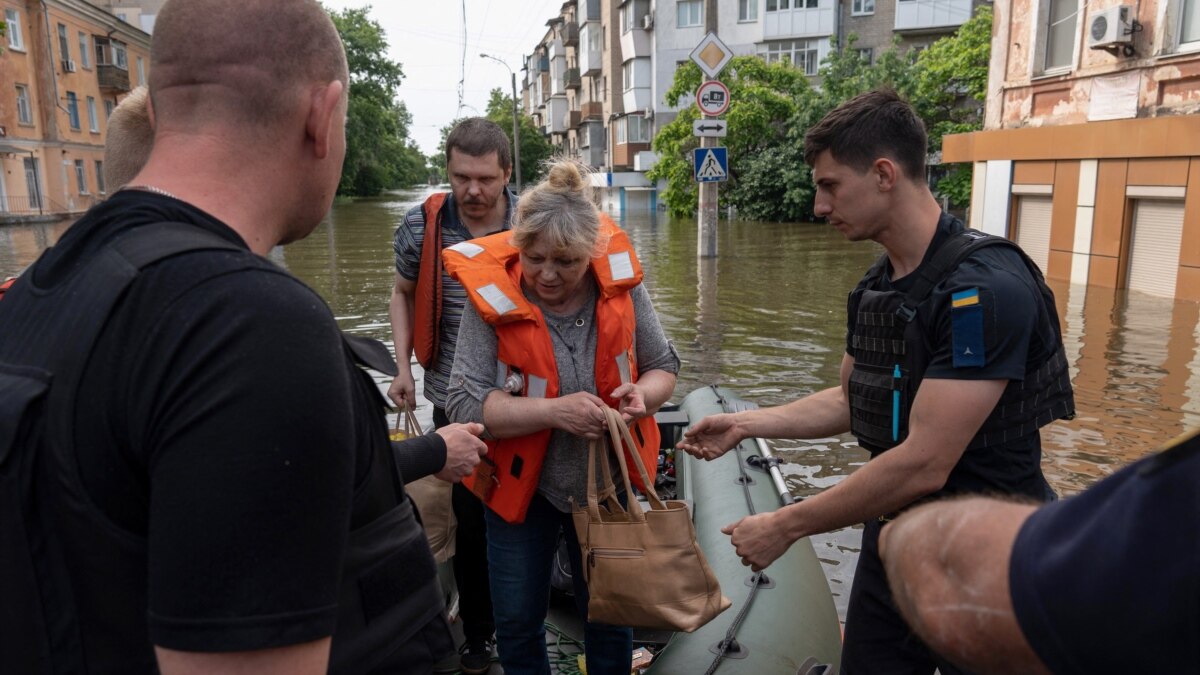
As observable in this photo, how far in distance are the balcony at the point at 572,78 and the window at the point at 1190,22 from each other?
48.4m

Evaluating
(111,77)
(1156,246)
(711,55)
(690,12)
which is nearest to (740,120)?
(690,12)

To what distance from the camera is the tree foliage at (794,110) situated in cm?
2492

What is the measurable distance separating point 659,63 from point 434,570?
37967 millimetres

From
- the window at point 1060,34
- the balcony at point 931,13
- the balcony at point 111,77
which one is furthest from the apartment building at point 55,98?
the balcony at point 931,13

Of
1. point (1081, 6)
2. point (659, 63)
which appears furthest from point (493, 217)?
point (659, 63)

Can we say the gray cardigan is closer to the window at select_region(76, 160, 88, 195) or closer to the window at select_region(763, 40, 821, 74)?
the window at select_region(763, 40, 821, 74)

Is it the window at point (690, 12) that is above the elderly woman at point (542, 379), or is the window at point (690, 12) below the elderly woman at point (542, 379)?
above

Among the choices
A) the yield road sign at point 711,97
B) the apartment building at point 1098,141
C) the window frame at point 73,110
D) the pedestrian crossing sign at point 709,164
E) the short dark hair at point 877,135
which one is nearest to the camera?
the short dark hair at point 877,135

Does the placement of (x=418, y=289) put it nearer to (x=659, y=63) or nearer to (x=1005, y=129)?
(x=1005, y=129)

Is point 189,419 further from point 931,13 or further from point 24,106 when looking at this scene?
point 24,106

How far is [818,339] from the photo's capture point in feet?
30.5

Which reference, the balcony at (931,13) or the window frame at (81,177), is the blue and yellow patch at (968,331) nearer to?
the balcony at (931,13)

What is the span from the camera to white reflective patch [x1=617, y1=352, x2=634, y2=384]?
2572 mm

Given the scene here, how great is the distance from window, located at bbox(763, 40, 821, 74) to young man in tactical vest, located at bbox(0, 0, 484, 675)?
35979 millimetres
